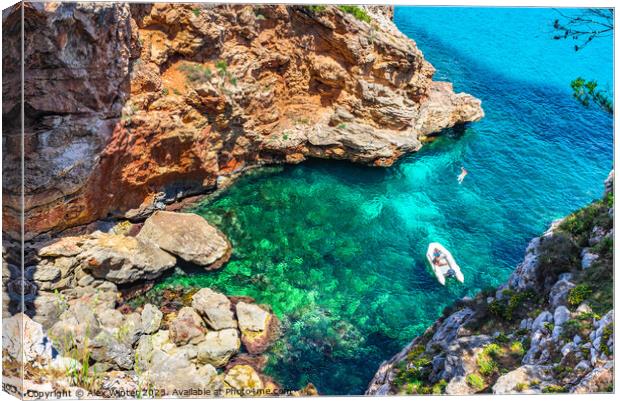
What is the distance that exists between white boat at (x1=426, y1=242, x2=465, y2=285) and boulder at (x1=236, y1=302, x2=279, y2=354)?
5428 millimetres

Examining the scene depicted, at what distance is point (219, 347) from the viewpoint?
15.1 m

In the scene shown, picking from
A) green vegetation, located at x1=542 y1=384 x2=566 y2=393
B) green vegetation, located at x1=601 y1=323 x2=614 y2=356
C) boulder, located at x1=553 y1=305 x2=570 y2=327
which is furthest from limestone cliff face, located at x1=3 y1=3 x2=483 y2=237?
green vegetation, located at x1=601 y1=323 x2=614 y2=356

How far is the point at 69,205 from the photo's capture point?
53.3ft

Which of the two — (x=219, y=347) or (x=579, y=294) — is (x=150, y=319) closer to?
(x=219, y=347)

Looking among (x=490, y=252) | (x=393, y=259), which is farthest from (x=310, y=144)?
(x=490, y=252)

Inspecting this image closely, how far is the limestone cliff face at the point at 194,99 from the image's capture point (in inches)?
580

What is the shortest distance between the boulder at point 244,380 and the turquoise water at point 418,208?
0.65 meters

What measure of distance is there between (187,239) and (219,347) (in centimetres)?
424

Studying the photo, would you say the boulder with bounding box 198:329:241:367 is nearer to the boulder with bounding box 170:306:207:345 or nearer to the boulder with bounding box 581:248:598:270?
the boulder with bounding box 170:306:207:345

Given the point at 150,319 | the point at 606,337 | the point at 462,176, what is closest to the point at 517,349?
the point at 606,337

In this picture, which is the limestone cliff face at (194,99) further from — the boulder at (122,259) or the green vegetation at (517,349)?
the green vegetation at (517,349)

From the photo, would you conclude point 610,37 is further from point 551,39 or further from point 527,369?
point 527,369

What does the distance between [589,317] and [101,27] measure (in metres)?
13.4

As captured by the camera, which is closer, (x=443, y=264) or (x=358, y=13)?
(x=443, y=264)
